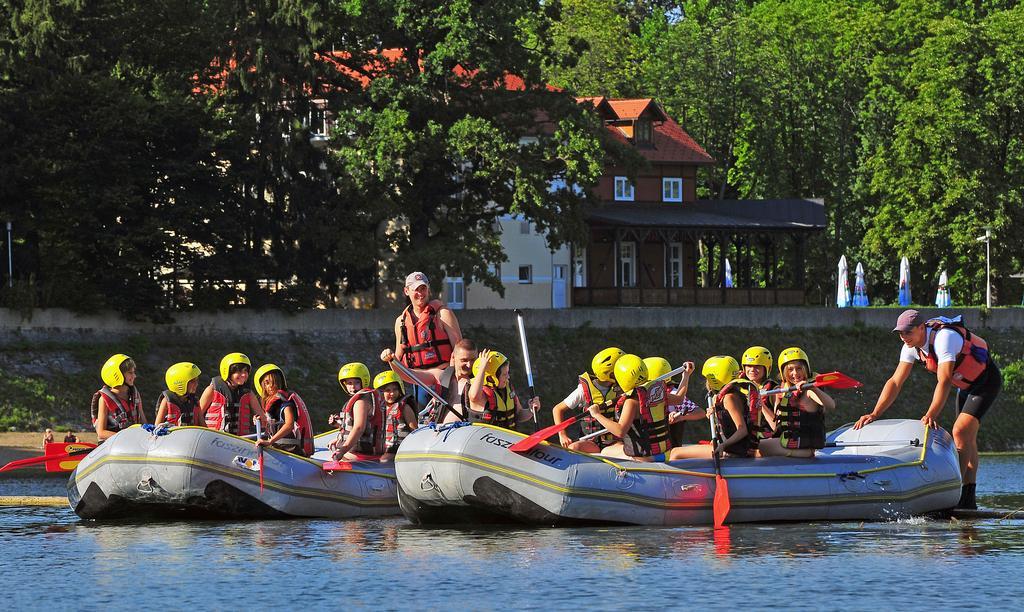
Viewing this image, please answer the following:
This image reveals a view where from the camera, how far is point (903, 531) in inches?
915

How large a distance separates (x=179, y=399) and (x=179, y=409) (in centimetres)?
17

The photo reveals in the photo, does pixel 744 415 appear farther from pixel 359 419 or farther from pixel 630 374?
pixel 359 419

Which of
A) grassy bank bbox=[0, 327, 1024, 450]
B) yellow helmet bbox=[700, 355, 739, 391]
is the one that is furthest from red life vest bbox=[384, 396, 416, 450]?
grassy bank bbox=[0, 327, 1024, 450]

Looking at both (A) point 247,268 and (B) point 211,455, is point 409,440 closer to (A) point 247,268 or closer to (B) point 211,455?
(B) point 211,455

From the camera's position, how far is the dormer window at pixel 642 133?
73.8m

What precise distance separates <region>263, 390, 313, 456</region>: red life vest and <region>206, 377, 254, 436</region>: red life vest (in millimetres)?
334

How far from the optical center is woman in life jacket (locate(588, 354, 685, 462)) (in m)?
22.6

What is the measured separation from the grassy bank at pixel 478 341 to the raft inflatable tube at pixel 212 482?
21.4 m

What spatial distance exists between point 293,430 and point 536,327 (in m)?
32.1

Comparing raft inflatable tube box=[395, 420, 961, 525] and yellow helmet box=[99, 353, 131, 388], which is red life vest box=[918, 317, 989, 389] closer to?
raft inflatable tube box=[395, 420, 961, 525]

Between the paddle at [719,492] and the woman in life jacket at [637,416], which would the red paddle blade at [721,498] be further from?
the woman in life jacket at [637,416]

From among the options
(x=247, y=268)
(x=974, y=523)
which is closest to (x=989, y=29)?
(x=247, y=268)

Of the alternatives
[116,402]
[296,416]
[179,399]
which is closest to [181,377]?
[179,399]

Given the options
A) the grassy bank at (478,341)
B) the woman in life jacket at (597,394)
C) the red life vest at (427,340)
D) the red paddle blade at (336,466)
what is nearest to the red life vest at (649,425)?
the woman in life jacket at (597,394)
